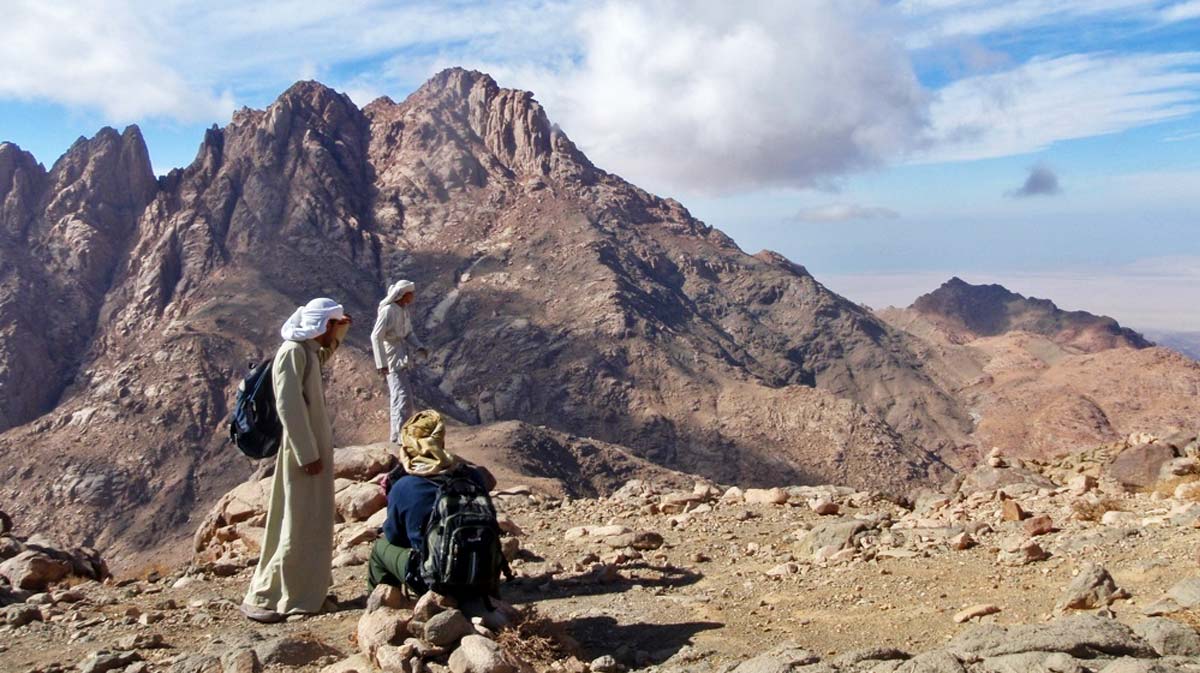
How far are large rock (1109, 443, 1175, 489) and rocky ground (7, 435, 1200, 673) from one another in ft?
1.93

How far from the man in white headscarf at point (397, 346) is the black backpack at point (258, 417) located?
3726mm

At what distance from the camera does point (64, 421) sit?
50.4m

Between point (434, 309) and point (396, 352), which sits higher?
point (434, 309)

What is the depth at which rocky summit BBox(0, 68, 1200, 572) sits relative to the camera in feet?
158

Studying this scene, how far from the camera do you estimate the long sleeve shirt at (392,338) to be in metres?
11.3

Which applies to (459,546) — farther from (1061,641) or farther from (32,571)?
(32,571)

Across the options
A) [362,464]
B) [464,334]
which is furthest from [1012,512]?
[464,334]

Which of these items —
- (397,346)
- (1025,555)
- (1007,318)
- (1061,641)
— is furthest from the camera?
(1007,318)

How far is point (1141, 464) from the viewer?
12539 millimetres

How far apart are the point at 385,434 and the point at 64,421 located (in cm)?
1579

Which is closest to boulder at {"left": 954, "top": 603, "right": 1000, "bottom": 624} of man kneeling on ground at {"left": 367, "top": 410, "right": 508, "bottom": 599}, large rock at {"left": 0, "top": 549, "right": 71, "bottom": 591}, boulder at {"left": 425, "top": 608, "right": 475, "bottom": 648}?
man kneeling on ground at {"left": 367, "top": 410, "right": 508, "bottom": 599}

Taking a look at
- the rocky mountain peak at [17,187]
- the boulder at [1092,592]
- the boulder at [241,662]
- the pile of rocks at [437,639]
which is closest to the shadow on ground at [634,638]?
the pile of rocks at [437,639]

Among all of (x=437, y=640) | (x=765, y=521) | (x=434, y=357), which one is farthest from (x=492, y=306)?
(x=437, y=640)

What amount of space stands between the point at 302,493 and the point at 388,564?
33.4 inches
